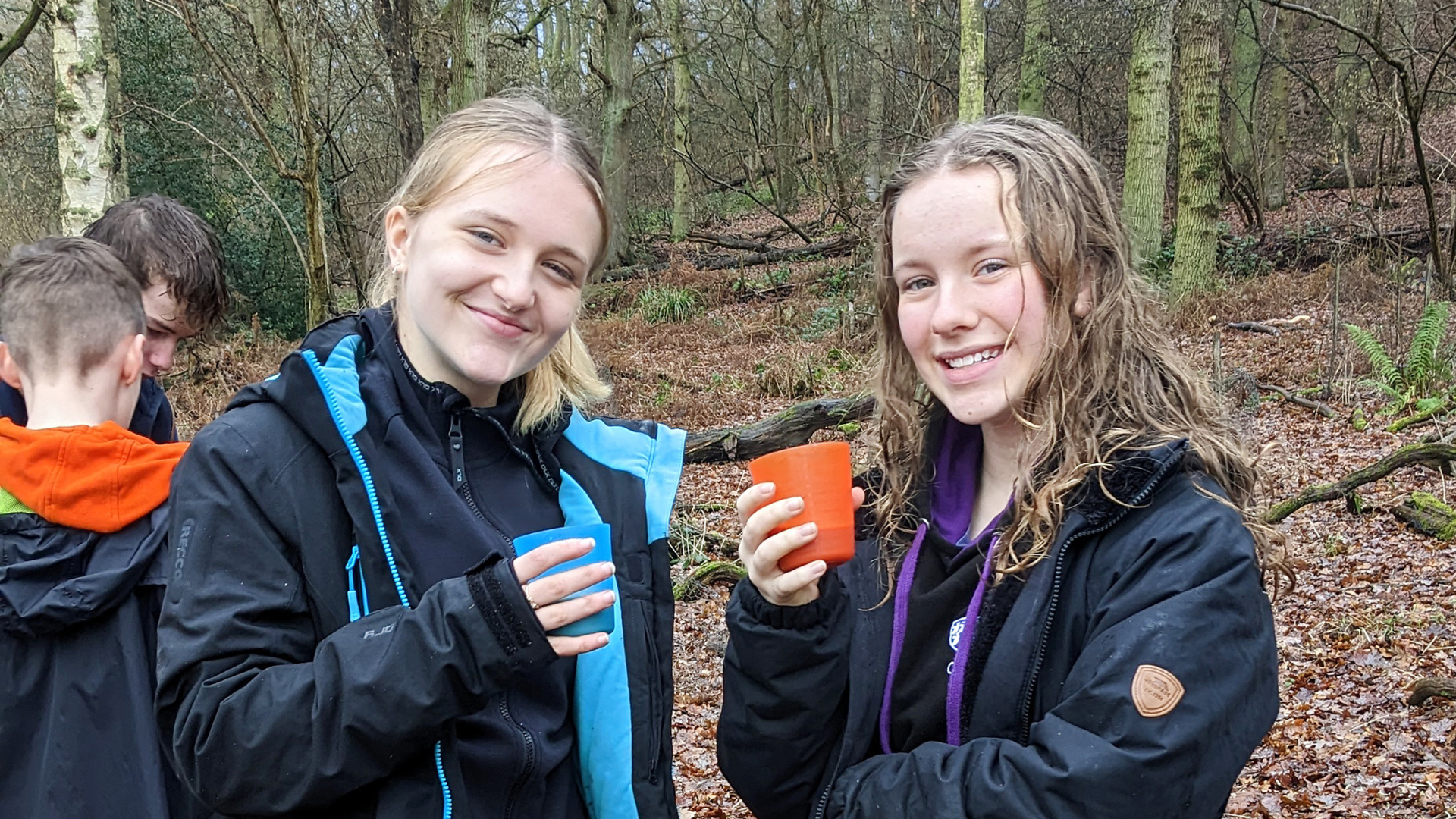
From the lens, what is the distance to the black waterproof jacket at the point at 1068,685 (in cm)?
135

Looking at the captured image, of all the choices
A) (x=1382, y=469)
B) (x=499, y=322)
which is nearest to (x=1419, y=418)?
(x=1382, y=469)

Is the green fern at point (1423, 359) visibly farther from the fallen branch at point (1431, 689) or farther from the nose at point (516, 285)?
the nose at point (516, 285)

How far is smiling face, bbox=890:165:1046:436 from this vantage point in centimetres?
171

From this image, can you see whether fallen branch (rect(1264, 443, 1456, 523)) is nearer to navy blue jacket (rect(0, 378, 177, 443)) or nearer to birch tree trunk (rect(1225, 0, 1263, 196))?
navy blue jacket (rect(0, 378, 177, 443))

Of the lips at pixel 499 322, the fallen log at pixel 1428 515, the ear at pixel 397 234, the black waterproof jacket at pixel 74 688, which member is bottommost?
the fallen log at pixel 1428 515

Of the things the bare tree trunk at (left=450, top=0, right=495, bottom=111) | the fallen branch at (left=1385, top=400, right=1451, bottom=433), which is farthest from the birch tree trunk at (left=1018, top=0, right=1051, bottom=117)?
the fallen branch at (left=1385, top=400, right=1451, bottom=433)

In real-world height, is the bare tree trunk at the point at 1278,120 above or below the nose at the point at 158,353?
above

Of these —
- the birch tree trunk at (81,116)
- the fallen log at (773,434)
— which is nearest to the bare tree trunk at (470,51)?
the birch tree trunk at (81,116)

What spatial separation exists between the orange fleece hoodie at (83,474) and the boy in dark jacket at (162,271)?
355 millimetres

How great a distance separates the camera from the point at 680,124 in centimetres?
2181

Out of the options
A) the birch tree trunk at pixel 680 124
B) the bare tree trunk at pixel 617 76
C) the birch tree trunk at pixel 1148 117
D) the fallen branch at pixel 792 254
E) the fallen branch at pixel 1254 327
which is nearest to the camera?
the fallen branch at pixel 1254 327

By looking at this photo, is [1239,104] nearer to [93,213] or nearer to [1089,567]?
[93,213]

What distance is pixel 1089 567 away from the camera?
155 cm

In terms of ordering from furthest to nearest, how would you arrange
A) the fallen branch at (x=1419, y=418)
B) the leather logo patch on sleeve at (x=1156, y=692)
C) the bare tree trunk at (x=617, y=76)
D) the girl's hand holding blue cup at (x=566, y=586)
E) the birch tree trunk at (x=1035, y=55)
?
the bare tree trunk at (x=617, y=76) → the birch tree trunk at (x=1035, y=55) → the fallen branch at (x=1419, y=418) → the girl's hand holding blue cup at (x=566, y=586) → the leather logo patch on sleeve at (x=1156, y=692)
